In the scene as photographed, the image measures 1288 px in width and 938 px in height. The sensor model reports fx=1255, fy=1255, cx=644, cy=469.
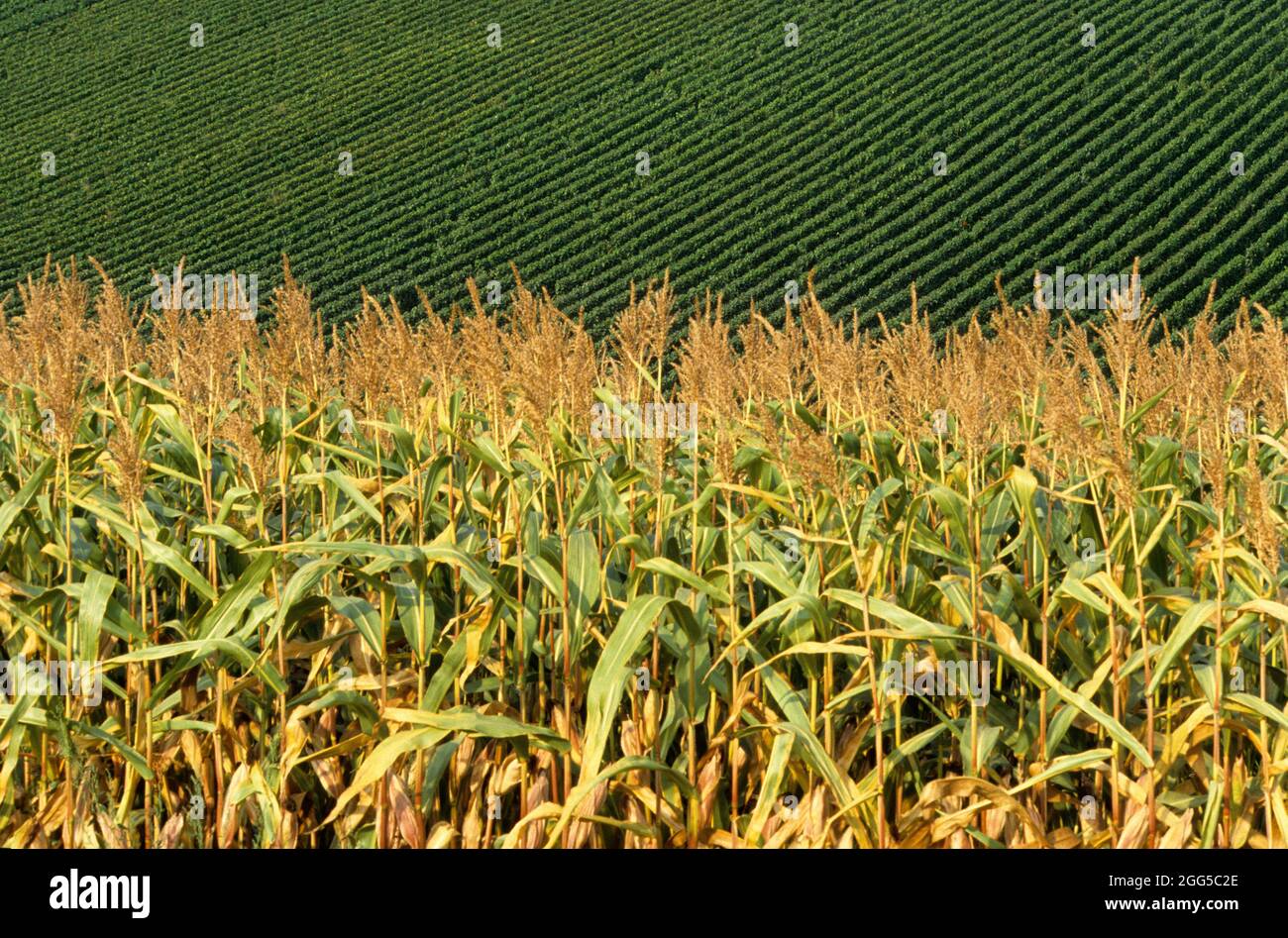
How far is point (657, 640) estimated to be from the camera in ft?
11.2

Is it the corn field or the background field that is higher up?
the background field

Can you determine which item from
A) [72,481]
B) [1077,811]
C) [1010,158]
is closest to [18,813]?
[72,481]

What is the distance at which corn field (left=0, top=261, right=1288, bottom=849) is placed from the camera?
123 inches

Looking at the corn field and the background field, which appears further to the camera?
the background field

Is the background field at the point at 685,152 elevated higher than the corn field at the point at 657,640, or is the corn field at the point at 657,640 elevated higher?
the background field at the point at 685,152

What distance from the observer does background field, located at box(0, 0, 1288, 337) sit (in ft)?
97.3

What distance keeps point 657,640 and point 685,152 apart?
33.5m

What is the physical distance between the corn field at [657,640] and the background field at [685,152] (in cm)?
2398

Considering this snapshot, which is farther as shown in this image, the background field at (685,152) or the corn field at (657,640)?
the background field at (685,152)

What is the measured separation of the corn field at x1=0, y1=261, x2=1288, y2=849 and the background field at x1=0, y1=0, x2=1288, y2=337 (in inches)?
944

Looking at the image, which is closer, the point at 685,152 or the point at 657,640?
the point at 657,640

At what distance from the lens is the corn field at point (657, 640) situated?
10.2 feet

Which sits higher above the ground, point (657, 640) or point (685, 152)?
point (685, 152)

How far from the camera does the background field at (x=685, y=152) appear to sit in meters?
29.7
